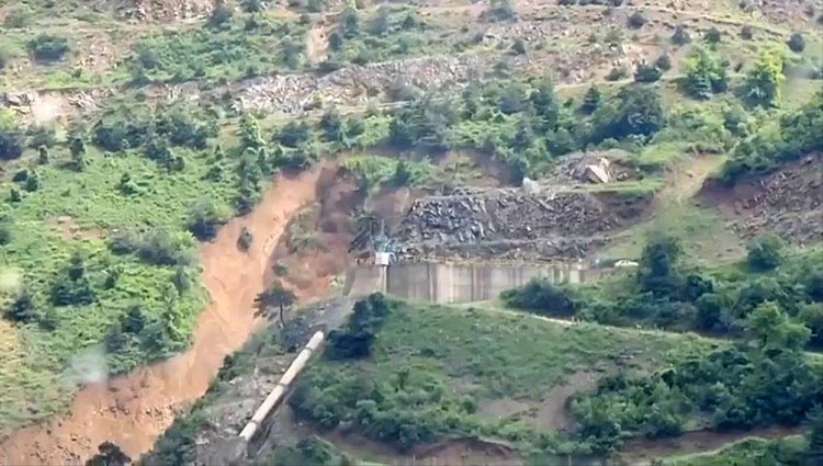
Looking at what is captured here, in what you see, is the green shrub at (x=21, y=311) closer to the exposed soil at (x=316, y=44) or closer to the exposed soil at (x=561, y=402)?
the exposed soil at (x=561, y=402)

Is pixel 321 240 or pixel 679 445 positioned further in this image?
pixel 321 240

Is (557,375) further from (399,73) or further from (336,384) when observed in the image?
(399,73)

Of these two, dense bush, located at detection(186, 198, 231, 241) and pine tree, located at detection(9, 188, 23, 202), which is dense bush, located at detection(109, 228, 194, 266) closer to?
dense bush, located at detection(186, 198, 231, 241)

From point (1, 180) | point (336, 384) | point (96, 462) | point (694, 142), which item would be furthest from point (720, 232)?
point (1, 180)

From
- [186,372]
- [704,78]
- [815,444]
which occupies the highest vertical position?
[815,444]

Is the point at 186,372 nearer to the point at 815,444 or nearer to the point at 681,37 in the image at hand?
the point at 815,444

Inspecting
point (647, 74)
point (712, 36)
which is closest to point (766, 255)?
point (647, 74)

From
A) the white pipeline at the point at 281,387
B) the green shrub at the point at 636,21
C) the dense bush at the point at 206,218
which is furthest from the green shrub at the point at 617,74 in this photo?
the white pipeline at the point at 281,387
